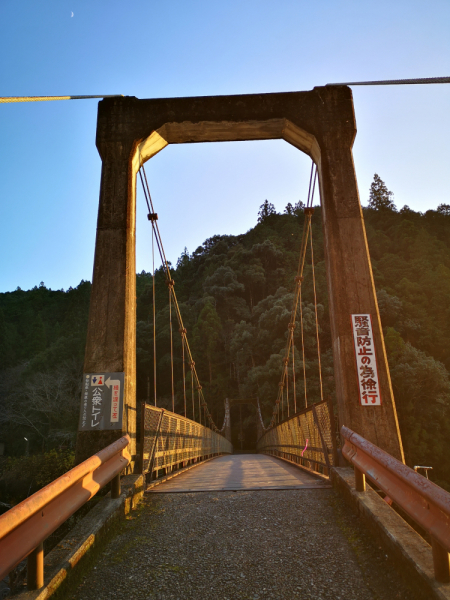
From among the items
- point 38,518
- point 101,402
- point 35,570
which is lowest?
point 35,570

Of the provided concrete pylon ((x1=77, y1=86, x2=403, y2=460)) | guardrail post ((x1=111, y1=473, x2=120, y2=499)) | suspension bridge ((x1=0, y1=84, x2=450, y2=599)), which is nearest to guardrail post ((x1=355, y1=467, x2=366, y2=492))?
suspension bridge ((x1=0, y1=84, x2=450, y2=599))

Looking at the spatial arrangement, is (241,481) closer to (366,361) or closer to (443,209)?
(366,361)

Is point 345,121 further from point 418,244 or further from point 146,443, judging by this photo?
point 418,244

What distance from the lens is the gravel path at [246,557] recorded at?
5.54ft

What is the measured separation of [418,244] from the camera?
35531 mm

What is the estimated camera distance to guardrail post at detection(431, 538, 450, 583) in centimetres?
143

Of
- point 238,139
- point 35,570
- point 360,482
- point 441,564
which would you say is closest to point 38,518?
point 35,570

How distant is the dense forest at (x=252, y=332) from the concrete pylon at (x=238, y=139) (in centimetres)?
1117

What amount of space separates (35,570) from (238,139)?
4.82 m

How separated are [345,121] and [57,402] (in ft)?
72.8

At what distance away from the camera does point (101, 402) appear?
12.3 ft

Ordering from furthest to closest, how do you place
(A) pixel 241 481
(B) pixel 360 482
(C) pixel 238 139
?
(C) pixel 238 139 < (A) pixel 241 481 < (B) pixel 360 482

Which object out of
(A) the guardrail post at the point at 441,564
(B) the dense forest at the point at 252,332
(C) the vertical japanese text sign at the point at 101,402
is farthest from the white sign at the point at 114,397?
(B) the dense forest at the point at 252,332

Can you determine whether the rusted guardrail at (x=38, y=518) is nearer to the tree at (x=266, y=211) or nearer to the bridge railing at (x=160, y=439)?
the bridge railing at (x=160, y=439)
